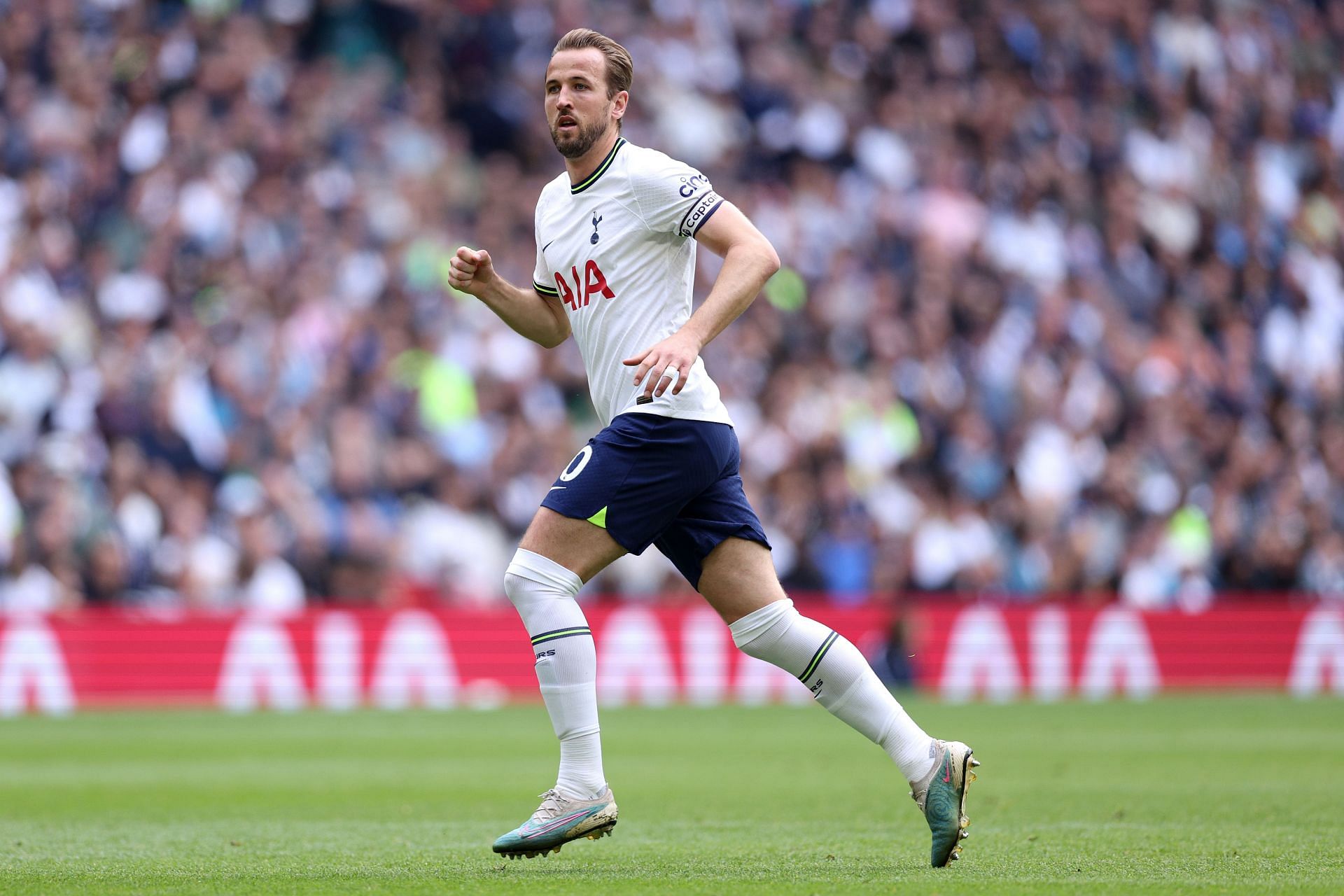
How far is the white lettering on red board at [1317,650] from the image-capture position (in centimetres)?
1841

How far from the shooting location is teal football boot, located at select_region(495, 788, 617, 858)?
548 centimetres

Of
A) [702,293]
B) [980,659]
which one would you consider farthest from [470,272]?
[702,293]

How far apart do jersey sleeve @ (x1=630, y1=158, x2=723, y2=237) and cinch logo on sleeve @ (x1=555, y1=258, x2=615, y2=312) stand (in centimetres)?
24

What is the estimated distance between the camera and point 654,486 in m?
5.60

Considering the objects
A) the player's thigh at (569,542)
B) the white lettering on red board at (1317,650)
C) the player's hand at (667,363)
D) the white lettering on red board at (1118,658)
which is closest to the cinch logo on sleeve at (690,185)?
the player's hand at (667,363)

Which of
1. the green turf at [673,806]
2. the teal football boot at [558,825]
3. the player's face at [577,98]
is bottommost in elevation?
the green turf at [673,806]

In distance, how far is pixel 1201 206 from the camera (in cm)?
2253


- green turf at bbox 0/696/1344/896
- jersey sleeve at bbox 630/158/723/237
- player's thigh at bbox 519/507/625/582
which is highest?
jersey sleeve at bbox 630/158/723/237

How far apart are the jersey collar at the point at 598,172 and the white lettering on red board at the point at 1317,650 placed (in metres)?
14.5

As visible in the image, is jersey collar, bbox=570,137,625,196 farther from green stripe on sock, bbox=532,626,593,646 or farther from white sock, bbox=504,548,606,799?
green stripe on sock, bbox=532,626,593,646

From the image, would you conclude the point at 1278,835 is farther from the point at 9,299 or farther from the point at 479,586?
the point at 9,299

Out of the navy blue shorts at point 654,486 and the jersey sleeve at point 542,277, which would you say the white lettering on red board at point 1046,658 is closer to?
the jersey sleeve at point 542,277

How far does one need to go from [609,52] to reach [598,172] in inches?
15.0

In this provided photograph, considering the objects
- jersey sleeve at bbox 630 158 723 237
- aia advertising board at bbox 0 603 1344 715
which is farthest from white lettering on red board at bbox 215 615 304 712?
jersey sleeve at bbox 630 158 723 237
